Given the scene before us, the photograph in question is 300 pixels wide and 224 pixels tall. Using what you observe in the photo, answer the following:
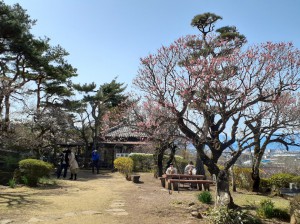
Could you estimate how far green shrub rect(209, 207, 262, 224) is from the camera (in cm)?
695

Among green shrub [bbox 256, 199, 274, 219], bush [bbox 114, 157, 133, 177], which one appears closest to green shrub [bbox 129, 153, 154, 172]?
bush [bbox 114, 157, 133, 177]

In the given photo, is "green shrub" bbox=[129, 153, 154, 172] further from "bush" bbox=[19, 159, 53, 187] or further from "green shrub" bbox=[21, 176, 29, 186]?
"green shrub" bbox=[21, 176, 29, 186]

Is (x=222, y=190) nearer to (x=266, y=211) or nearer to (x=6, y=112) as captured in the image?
(x=266, y=211)

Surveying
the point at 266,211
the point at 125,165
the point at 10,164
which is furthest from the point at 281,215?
the point at 10,164

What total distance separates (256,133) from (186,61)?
291 cm

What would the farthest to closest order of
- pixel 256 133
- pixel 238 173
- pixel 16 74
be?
pixel 16 74 → pixel 238 173 → pixel 256 133

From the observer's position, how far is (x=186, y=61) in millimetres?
9289

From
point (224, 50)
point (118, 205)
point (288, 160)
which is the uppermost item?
point (224, 50)

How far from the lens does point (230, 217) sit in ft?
23.1

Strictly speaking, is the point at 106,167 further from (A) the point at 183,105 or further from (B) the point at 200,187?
(A) the point at 183,105

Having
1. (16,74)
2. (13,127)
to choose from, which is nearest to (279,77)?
(13,127)

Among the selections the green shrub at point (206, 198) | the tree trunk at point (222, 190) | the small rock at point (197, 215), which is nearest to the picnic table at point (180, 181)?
the green shrub at point (206, 198)

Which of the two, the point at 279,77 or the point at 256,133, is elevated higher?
the point at 279,77

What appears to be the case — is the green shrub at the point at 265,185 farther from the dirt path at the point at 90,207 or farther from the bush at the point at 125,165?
the bush at the point at 125,165
